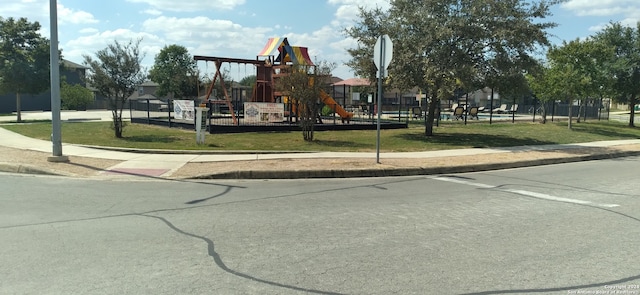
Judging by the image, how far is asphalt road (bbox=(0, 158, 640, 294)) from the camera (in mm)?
4262

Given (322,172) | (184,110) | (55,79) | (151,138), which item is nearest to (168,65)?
(184,110)

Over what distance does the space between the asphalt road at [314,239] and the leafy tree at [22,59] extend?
877 inches

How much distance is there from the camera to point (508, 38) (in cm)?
1681

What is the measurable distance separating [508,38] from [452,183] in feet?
29.7

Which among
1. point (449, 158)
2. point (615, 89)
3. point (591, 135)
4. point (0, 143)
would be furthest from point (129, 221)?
point (615, 89)

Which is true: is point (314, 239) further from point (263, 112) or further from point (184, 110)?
A: point (184, 110)

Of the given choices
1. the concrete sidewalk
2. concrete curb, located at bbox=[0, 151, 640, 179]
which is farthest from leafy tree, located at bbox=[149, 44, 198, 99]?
concrete curb, located at bbox=[0, 151, 640, 179]

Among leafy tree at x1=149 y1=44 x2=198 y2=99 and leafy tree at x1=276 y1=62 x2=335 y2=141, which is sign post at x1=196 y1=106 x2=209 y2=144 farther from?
leafy tree at x1=149 y1=44 x2=198 y2=99

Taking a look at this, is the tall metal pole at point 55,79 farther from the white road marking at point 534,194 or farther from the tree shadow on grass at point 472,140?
the tree shadow on grass at point 472,140

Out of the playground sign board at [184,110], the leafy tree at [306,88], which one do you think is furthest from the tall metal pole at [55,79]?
the playground sign board at [184,110]

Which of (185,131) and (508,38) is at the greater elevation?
(508,38)

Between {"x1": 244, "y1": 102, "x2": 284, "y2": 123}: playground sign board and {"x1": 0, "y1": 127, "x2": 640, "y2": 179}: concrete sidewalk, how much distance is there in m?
7.63

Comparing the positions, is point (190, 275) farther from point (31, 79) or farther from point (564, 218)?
point (31, 79)

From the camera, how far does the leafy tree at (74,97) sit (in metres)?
51.7
